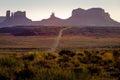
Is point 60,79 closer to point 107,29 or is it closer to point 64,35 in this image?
point 64,35

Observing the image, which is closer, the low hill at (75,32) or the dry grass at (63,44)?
the dry grass at (63,44)

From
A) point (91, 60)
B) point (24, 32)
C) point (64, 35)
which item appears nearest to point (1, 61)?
point (91, 60)

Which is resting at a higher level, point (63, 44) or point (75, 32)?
point (63, 44)

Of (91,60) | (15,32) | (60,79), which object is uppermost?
(60,79)

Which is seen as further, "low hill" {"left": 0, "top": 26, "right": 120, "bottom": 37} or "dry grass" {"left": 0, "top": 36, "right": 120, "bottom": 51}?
"low hill" {"left": 0, "top": 26, "right": 120, "bottom": 37}

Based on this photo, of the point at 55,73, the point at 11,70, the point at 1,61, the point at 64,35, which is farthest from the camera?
the point at 64,35

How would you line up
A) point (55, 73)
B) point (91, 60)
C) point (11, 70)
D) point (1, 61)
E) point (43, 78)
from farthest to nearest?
1. point (91, 60)
2. point (1, 61)
3. point (11, 70)
4. point (55, 73)
5. point (43, 78)

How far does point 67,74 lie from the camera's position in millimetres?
10586

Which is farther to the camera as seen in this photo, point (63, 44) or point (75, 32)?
point (75, 32)

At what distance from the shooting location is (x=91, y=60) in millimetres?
22109

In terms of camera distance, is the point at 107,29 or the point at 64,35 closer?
the point at 64,35

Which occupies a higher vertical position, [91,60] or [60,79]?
[60,79]

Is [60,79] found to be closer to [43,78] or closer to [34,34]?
[43,78]

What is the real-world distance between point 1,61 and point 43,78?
20.9 ft
